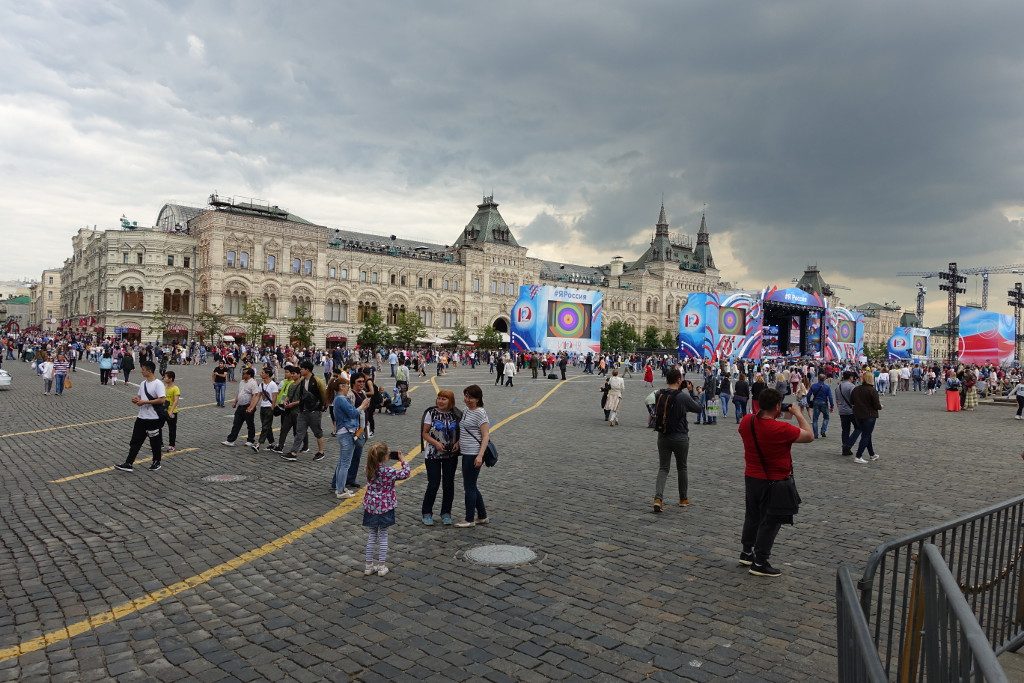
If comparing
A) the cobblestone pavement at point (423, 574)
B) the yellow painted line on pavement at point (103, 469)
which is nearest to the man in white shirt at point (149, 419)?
the yellow painted line on pavement at point (103, 469)

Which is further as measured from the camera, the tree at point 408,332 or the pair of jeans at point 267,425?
the tree at point 408,332

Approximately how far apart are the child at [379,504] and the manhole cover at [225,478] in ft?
14.3

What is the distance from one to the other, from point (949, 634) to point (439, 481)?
5.59m

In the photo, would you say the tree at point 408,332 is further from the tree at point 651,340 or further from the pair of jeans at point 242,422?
the pair of jeans at point 242,422

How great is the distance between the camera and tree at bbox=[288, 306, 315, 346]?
2507 inches

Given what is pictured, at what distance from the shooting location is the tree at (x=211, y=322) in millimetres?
60319

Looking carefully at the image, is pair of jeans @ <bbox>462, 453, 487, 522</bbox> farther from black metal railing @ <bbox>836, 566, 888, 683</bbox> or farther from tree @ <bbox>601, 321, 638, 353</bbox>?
tree @ <bbox>601, 321, 638, 353</bbox>

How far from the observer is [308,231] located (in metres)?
73.2

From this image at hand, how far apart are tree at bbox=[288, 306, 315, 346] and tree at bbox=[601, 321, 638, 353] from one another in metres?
39.3

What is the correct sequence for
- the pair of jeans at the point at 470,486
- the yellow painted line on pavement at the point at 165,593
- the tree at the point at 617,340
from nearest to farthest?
the yellow painted line on pavement at the point at 165,593, the pair of jeans at the point at 470,486, the tree at the point at 617,340

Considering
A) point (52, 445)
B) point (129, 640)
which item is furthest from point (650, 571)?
point (52, 445)

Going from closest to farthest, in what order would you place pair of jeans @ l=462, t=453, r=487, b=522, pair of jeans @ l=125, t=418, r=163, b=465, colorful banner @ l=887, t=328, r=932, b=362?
pair of jeans @ l=462, t=453, r=487, b=522
pair of jeans @ l=125, t=418, r=163, b=465
colorful banner @ l=887, t=328, r=932, b=362

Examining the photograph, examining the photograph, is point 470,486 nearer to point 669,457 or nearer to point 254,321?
point 669,457

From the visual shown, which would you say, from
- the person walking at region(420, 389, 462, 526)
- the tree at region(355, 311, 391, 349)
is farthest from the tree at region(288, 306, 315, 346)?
the person walking at region(420, 389, 462, 526)
